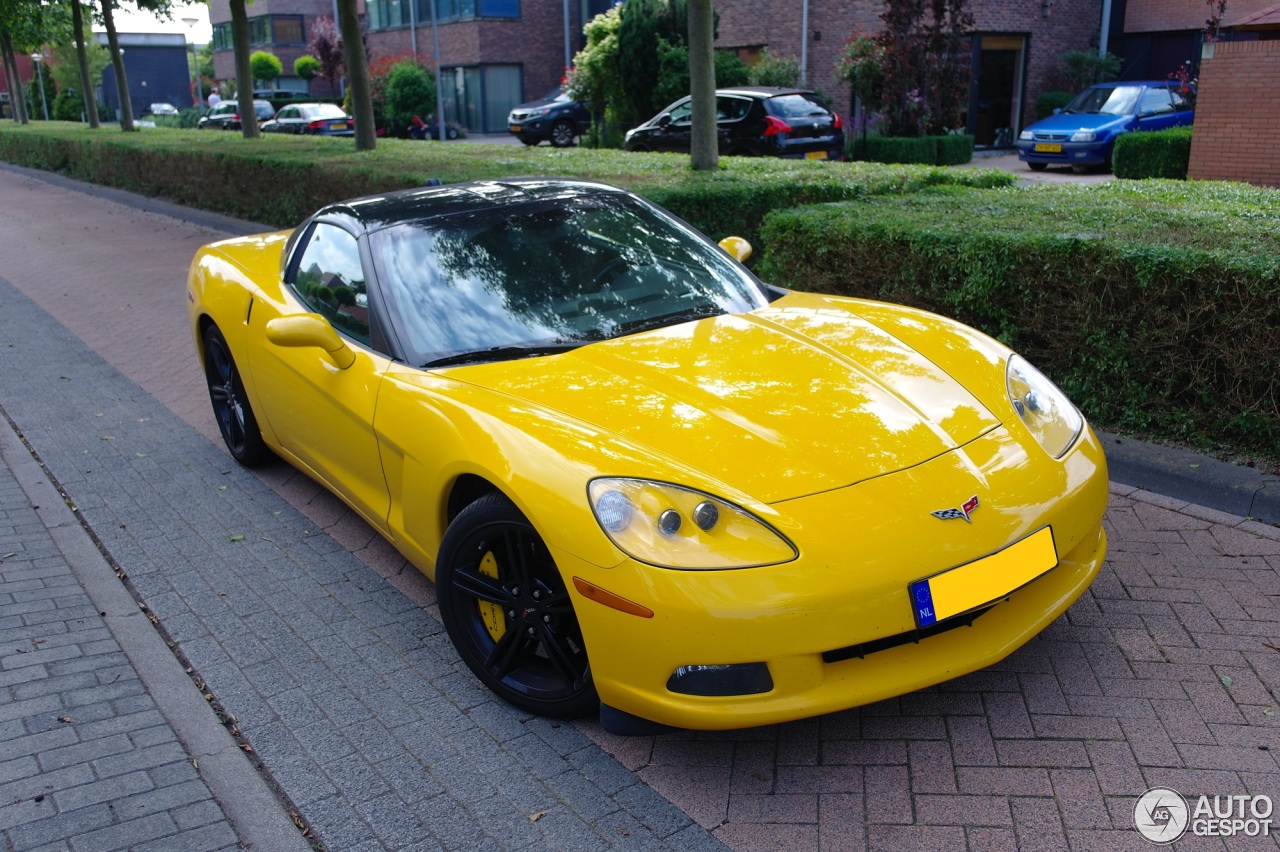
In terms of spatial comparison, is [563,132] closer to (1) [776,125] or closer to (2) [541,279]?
A: (1) [776,125]

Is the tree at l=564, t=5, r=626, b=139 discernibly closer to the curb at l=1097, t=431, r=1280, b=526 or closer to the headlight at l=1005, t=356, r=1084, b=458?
the curb at l=1097, t=431, r=1280, b=526

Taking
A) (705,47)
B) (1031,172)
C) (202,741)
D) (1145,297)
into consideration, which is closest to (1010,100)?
(1031,172)

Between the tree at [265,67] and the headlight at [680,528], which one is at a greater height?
the tree at [265,67]

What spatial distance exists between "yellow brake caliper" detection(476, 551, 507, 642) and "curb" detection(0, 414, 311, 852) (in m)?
0.76

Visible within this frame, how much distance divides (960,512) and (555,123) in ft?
92.4

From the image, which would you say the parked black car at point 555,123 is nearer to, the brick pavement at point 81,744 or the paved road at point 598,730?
the paved road at point 598,730

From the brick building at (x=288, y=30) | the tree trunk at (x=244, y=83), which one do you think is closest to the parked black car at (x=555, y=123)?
the tree trunk at (x=244, y=83)

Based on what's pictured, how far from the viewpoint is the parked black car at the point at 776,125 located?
1775 cm

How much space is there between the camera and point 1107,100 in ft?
67.5

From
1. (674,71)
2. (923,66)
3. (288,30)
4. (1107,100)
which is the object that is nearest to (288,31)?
(288,30)

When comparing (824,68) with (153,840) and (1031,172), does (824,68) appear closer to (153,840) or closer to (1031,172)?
(1031,172)

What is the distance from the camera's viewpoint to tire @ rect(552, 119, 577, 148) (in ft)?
97.2

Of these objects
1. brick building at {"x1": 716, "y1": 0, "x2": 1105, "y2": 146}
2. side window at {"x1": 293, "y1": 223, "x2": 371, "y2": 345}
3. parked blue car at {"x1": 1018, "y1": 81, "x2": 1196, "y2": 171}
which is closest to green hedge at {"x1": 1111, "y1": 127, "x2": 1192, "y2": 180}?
parked blue car at {"x1": 1018, "y1": 81, "x2": 1196, "y2": 171}

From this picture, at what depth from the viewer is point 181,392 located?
23.2 ft
